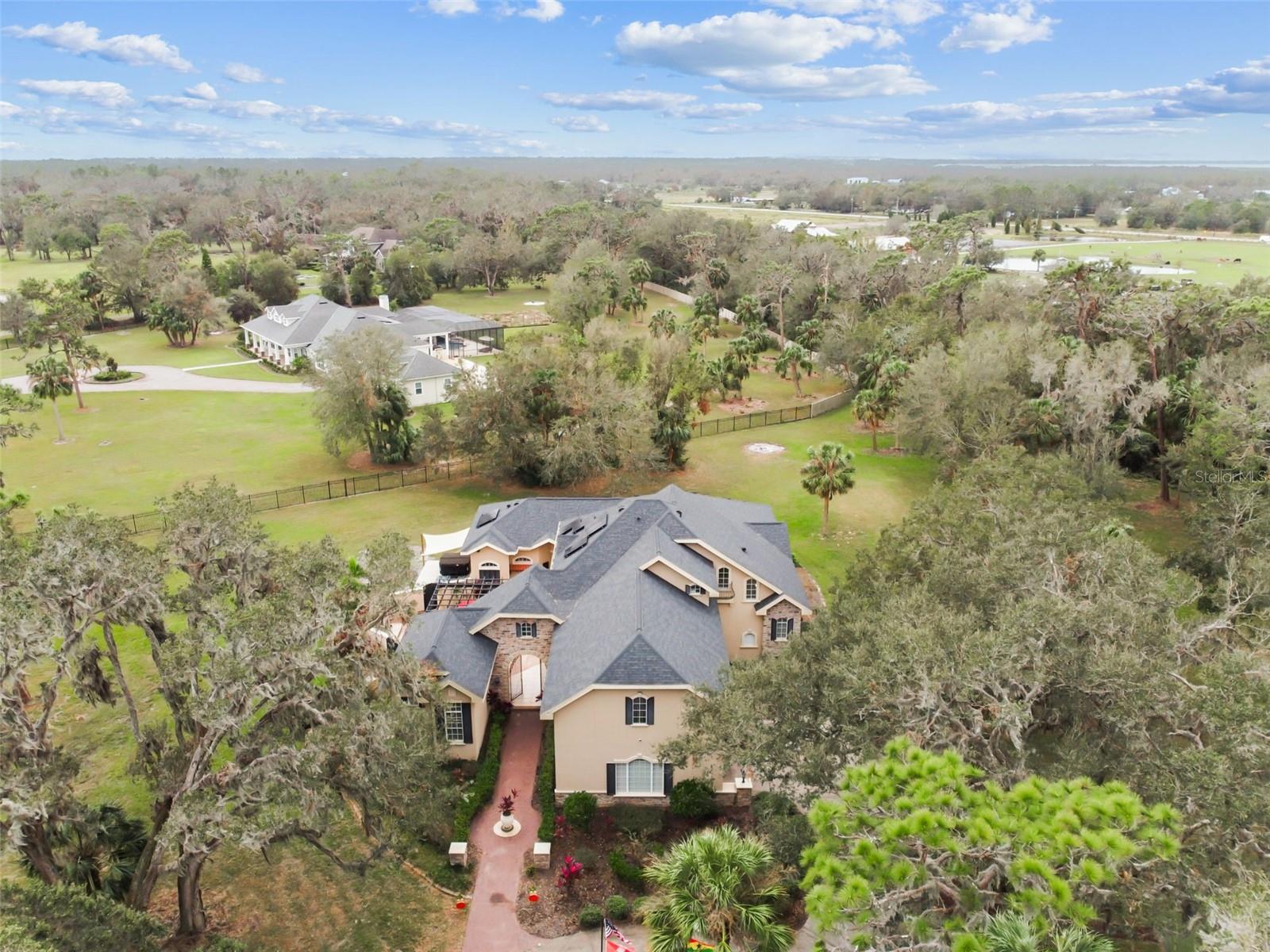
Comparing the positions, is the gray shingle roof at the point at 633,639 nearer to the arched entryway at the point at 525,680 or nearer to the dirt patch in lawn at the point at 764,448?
the arched entryway at the point at 525,680

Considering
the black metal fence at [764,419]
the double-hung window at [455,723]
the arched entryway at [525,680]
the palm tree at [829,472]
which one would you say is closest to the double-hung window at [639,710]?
the double-hung window at [455,723]

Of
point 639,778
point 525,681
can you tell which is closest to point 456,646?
point 525,681

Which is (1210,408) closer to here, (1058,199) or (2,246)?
(1058,199)

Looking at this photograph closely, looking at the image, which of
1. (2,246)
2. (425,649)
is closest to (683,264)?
(425,649)

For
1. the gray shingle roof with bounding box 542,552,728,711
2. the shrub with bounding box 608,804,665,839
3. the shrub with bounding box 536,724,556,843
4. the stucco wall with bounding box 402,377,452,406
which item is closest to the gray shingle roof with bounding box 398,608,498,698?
the gray shingle roof with bounding box 542,552,728,711

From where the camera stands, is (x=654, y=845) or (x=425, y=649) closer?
(x=654, y=845)

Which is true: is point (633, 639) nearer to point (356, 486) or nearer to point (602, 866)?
point (602, 866)
